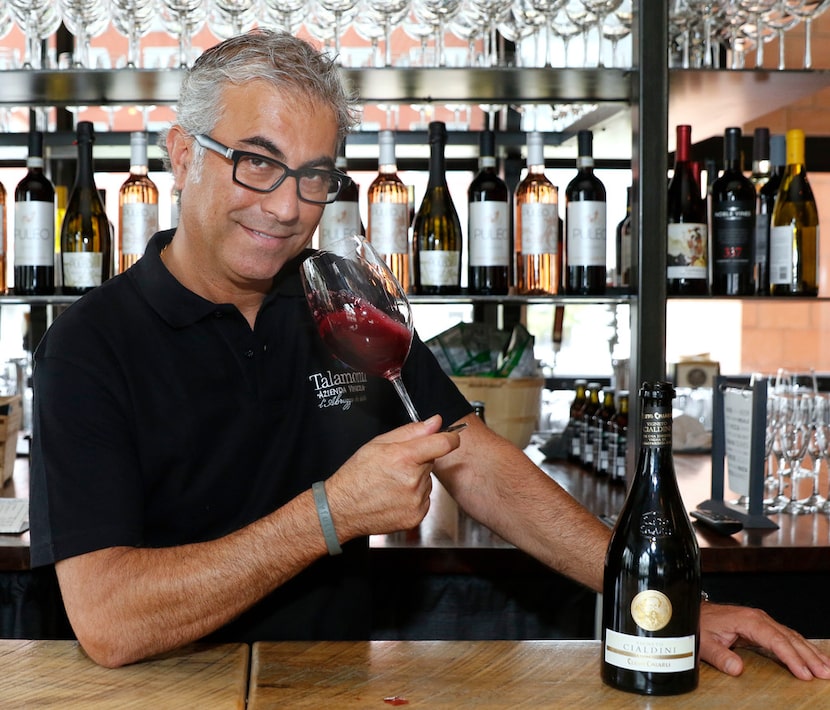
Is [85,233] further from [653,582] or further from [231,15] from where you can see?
[653,582]

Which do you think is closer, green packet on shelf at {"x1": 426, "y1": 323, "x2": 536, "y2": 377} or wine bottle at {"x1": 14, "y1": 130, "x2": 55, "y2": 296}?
wine bottle at {"x1": 14, "y1": 130, "x2": 55, "y2": 296}

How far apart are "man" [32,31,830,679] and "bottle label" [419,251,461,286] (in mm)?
649

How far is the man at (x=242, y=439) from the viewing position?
1124 millimetres

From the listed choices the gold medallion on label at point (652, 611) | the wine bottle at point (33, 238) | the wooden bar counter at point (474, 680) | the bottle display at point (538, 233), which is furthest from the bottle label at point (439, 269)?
the gold medallion on label at point (652, 611)

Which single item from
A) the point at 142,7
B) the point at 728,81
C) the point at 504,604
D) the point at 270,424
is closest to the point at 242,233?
the point at 270,424

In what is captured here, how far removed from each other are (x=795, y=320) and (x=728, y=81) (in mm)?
2518

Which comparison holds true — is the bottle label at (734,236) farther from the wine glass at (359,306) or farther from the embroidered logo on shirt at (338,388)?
the wine glass at (359,306)

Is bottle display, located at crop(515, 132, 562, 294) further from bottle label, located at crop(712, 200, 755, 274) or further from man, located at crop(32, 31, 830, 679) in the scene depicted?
man, located at crop(32, 31, 830, 679)

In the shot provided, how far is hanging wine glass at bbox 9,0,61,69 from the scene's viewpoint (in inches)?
88.5

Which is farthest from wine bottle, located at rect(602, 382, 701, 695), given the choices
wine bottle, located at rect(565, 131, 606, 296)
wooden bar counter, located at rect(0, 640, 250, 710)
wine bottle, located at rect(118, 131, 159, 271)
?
wine bottle, located at rect(118, 131, 159, 271)

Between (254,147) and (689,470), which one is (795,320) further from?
(254,147)

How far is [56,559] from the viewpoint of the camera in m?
1.16

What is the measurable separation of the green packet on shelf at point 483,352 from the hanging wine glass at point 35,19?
3.59ft

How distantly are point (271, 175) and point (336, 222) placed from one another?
0.91 m
